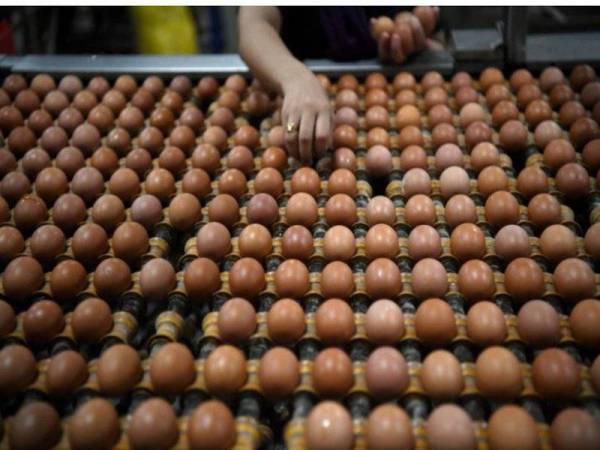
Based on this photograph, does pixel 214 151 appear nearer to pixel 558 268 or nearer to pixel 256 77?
pixel 256 77

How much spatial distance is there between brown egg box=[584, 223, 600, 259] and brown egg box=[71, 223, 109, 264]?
0.77 metres

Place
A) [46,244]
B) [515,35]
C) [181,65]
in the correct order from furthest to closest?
1. [181,65]
2. [515,35]
3. [46,244]

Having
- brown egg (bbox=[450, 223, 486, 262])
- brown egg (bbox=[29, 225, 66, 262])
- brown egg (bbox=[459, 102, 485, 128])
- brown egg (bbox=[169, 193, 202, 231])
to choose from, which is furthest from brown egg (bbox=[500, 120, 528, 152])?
brown egg (bbox=[29, 225, 66, 262])

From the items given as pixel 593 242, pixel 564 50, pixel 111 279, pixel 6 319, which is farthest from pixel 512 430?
pixel 564 50

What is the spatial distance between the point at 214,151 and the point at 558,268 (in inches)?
25.8

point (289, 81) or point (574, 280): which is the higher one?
point (289, 81)

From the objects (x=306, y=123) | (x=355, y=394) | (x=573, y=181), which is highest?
(x=306, y=123)

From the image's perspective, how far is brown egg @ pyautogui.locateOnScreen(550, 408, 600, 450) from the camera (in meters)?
0.67

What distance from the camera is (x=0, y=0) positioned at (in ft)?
3.52

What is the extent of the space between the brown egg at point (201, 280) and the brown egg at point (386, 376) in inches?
10.9

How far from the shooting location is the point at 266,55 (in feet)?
4.31

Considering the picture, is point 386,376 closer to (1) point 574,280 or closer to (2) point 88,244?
(1) point 574,280

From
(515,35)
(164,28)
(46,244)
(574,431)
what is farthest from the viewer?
(164,28)

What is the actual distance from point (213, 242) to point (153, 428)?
0.34m
